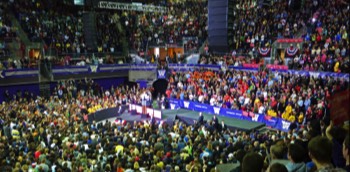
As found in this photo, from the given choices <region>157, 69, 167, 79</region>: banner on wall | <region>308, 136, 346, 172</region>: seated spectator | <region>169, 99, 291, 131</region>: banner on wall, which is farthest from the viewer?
<region>157, 69, 167, 79</region>: banner on wall

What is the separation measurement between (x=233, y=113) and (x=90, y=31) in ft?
52.3

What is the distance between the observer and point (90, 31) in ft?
96.6

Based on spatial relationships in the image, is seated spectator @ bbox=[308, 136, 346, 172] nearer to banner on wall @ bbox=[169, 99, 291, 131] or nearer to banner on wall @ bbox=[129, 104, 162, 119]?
banner on wall @ bbox=[169, 99, 291, 131]

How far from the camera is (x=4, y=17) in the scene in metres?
27.1

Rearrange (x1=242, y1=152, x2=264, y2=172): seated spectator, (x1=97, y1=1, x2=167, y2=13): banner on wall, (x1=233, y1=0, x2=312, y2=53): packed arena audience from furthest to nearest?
(x1=97, y1=1, x2=167, y2=13): banner on wall
(x1=233, y1=0, x2=312, y2=53): packed arena audience
(x1=242, y1=152, x2=264, y2=172): seated spectator

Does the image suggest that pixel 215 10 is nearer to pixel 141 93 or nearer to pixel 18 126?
pixel 141 93

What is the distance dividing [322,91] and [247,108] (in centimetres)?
425

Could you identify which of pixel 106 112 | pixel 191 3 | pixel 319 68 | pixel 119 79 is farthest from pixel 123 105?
pixel 191 3

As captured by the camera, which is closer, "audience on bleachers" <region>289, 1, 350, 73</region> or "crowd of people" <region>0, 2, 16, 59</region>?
"audience on bleachers" <region>289, 1, 350, 73</region>

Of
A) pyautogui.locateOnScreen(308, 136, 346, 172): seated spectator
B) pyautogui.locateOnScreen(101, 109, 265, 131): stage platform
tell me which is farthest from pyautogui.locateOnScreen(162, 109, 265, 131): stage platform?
pyautogui.locateOnScreen(308, 136, 346, 172): seated spectator

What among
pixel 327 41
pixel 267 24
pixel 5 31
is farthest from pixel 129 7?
pixel 327 41

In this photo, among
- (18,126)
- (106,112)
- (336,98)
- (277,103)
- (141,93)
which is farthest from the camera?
(141,93)

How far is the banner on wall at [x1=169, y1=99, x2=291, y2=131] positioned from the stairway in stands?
10.2m

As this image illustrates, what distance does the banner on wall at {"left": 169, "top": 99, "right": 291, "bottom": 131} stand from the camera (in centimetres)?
1689
